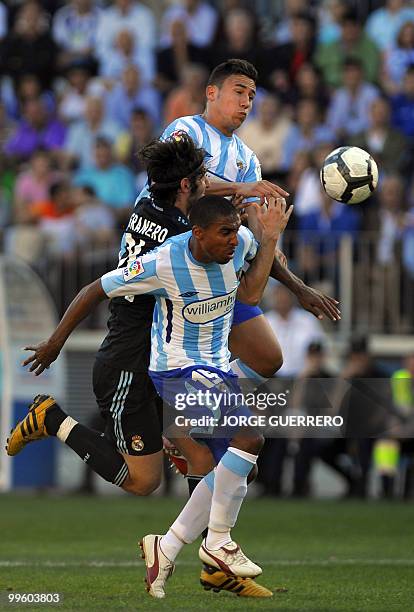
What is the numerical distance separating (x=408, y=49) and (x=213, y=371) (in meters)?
10.5

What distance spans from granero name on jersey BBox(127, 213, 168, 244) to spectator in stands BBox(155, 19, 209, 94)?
10980mm

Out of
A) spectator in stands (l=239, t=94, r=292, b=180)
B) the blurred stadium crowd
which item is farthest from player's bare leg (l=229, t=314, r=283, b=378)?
spectator in stands (l=239, t=94, r=292, b=180)

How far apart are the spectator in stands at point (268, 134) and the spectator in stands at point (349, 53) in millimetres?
1199

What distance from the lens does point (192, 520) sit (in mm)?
7539

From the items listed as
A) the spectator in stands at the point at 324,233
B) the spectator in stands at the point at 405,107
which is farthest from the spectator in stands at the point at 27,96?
the spectator in stands at the point at 405,107

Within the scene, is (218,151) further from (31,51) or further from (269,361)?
(31,51)

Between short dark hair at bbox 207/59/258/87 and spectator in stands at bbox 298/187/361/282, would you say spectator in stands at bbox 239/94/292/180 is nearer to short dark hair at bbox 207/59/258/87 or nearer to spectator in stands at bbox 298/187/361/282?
spectator in stands at bbox 298/187/361/282

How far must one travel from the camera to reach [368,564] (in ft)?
29.7

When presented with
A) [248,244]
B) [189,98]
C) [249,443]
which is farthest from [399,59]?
[249,443]

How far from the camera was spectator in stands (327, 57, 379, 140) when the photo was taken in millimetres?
16859

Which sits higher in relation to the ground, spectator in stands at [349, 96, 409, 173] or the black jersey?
spectator in stands at [349, 96, 409, 173]

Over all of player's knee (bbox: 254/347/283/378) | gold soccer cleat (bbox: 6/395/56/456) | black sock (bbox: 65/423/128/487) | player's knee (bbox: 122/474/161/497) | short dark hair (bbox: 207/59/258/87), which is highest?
short dark hair (bbox: 207/59/258/87)

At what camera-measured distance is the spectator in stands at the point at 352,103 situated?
55.3 feet

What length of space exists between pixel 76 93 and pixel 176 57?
147 centimetres
